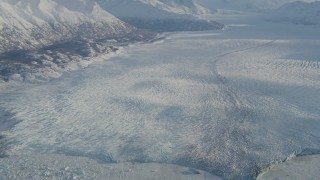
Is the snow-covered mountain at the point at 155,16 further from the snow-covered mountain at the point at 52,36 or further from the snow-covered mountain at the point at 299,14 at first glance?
the snow-covered mountain at the point at 299,14

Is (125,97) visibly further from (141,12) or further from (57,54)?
(141,12)

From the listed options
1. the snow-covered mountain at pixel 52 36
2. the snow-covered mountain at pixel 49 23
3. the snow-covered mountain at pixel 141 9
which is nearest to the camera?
the snow-covered mountain at pixel 52 36

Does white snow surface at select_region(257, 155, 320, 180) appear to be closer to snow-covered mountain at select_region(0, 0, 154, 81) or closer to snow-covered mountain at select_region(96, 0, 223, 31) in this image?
snow-covered mountain at select_region(0, 0, 154, 81)

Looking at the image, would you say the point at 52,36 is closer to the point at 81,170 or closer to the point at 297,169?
the point at 81,170

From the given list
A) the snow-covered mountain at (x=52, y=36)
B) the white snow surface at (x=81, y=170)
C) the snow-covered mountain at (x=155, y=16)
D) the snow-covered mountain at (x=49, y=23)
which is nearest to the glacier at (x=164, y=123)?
the white snow surface at (x=81, y=170)

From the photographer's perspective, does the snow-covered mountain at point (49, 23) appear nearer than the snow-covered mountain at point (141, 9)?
Yes
